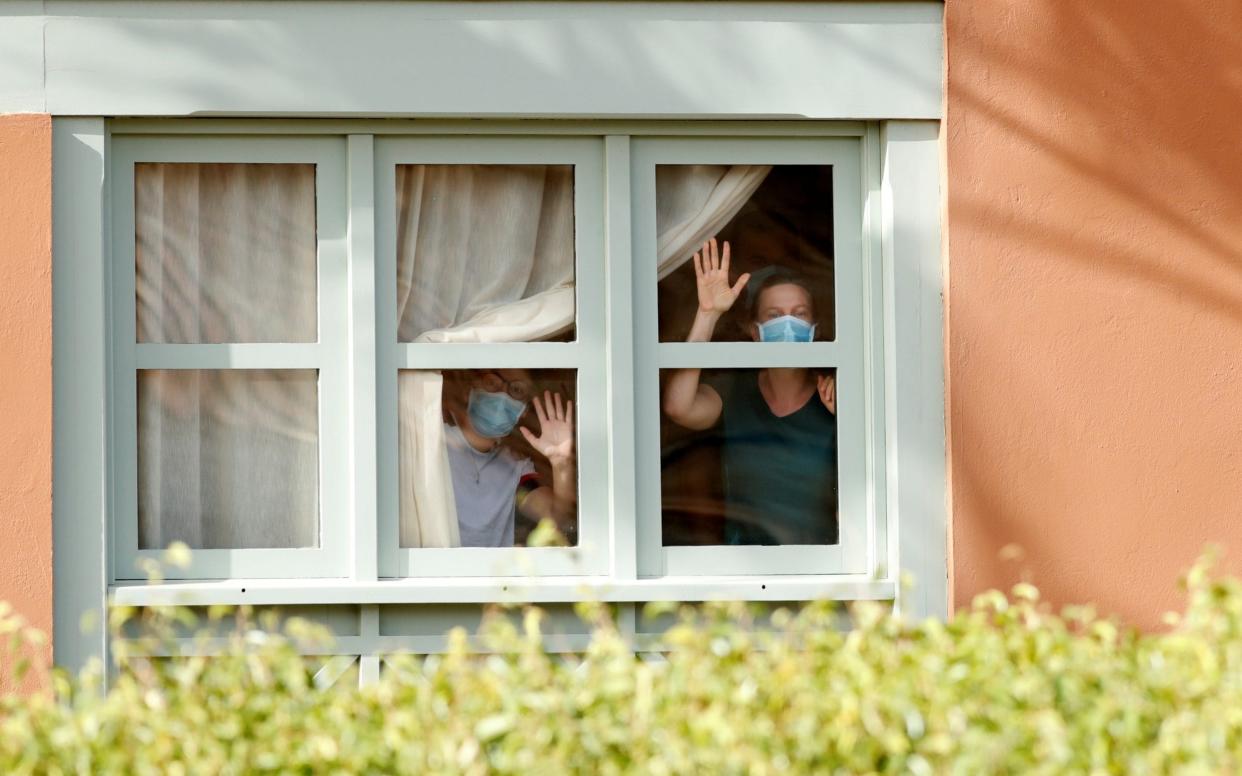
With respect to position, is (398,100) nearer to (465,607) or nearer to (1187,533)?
(465,607)

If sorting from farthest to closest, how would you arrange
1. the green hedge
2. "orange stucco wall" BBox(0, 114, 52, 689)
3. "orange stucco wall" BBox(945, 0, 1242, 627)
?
"orange stucco wall" BBox(945, 0, 1242, 627) → "orange stucco wall" BBox(0, 114, 52, 689) → the green hedge

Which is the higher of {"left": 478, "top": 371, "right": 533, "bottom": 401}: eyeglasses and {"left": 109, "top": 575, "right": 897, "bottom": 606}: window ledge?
{"left": 478, "top": 371, "right": 533, "bottom": 401}: eyeglasses

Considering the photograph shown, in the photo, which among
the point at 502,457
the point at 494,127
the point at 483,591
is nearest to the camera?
the point at 483,591

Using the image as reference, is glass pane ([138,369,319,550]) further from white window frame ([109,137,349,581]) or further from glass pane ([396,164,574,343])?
glass pane ([396,164,574,343])

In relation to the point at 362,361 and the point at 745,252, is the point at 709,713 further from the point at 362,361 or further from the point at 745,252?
the point at 745,252

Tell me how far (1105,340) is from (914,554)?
35.2 inches

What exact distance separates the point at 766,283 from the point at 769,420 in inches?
17.6

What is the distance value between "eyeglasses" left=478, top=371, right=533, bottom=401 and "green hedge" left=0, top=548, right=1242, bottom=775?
182cm

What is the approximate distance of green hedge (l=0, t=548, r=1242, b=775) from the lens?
7.70ft

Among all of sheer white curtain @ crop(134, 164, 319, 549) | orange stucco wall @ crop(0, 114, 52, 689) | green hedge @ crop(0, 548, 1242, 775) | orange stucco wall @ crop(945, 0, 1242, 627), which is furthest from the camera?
sheer white curtain @ crop(134, 164, 319, 549)

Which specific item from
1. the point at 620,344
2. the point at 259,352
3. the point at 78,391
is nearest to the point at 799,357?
the point at 620,344

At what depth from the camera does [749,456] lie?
4.50m

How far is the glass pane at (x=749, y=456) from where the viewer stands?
4.45 m

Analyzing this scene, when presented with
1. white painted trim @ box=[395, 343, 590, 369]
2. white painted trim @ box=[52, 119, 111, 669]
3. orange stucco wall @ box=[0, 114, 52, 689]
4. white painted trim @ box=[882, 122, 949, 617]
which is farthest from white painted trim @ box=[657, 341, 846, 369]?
orange stucco wall @ box=[0, 114, 52, 689]
